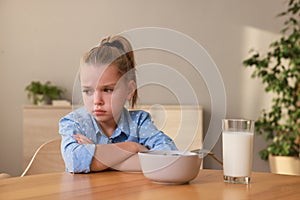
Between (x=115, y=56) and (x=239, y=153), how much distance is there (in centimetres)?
51

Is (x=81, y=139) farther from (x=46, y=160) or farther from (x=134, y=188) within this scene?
(x=134, y=188)

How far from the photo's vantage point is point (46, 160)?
1683 mm

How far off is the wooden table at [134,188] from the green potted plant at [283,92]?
2438 mm

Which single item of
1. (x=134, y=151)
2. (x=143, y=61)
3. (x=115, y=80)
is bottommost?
(x=134, y=151)

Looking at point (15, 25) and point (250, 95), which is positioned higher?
point (15, 25)

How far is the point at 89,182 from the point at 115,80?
383 millimetres

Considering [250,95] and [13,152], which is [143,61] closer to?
[250,95]

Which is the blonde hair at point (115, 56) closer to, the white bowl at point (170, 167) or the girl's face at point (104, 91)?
the girl's face at point (104, 91)

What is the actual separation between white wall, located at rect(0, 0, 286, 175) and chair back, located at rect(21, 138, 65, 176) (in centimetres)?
228

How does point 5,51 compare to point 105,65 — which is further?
point 5,51

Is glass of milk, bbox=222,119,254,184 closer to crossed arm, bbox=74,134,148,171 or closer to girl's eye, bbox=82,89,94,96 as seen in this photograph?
crossed arm, bbox=74,134,148,171

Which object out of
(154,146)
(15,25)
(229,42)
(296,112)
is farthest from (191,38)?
(154,146)

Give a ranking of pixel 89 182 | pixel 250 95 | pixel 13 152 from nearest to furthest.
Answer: pixel 89 182 < pixel 250 95 < pixel 13 152

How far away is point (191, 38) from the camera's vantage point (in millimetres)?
4172
